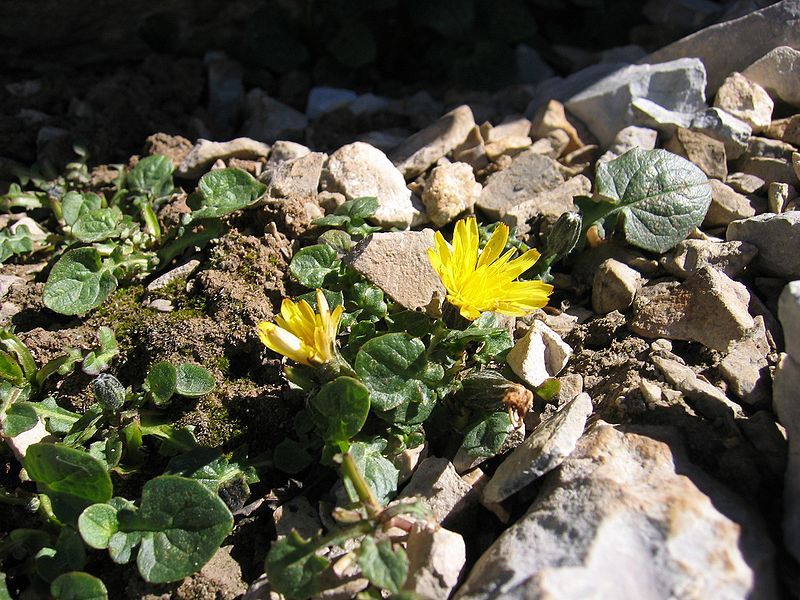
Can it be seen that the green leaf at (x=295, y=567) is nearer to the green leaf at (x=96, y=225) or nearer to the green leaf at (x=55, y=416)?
the green leaf at (x=55, y=416)

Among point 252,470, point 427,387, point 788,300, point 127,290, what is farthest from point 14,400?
point 788,300

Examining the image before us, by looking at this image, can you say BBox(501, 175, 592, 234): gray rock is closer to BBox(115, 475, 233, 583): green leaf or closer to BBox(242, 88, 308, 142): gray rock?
BBox(242, 88, 308, 142): gray rock

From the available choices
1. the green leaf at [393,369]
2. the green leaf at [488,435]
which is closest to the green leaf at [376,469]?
the green leaf at [393,369]

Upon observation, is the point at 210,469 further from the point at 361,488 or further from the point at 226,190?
the point at 226,190

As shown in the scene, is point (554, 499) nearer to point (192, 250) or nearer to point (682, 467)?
point (682, 467)

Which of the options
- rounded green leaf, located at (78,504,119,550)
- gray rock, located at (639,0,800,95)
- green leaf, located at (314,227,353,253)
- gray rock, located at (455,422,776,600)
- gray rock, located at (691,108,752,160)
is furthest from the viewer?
gray rock, located at (639,0,800,95)

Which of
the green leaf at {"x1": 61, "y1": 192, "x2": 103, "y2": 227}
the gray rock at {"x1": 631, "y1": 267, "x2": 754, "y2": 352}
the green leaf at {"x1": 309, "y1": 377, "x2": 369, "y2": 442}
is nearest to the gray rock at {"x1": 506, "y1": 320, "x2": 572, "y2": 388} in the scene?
the gray rock at {"x1": 631, "y1": 267, "x2": 754, "y2": 352}

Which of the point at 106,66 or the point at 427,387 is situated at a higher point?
the point at 106,66
